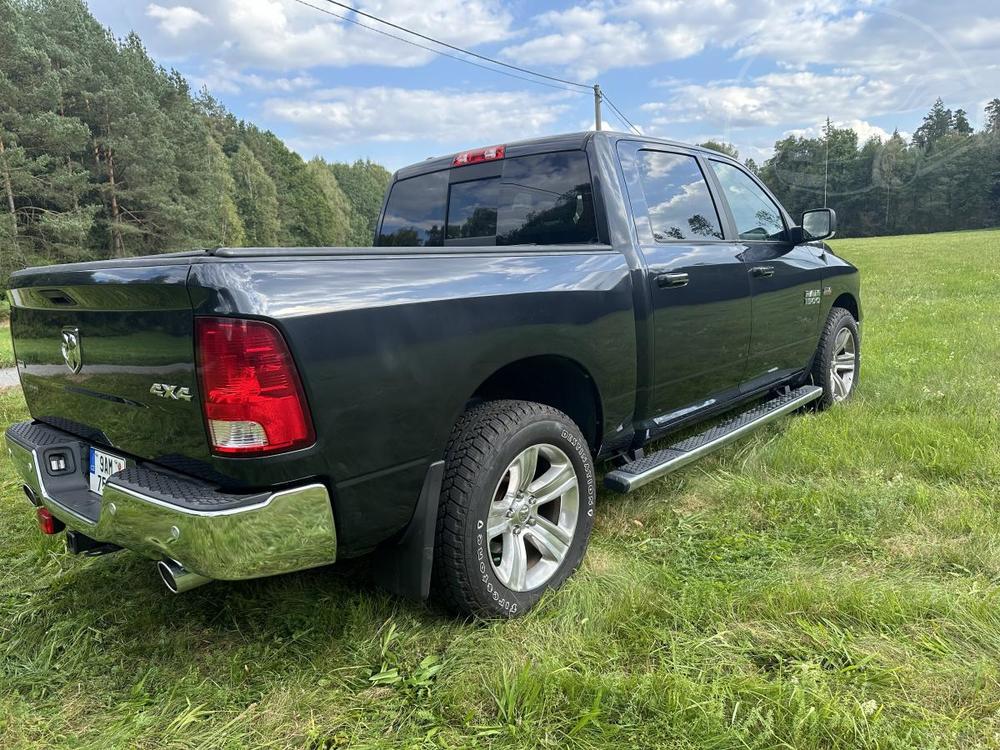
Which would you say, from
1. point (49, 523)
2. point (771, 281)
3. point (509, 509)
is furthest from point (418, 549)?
point (771, 281)

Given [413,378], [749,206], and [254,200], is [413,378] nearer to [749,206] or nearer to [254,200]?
[749,206]

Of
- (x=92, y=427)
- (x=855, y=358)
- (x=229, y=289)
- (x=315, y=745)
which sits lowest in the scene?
(x=315, y=745)

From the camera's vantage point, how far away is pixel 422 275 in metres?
2.08

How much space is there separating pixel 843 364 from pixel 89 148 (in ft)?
112

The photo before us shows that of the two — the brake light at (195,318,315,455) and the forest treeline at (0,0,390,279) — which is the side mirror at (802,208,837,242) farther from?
the forest treeline at (0,0,390,279)

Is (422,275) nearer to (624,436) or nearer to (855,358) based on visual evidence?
(624,436)

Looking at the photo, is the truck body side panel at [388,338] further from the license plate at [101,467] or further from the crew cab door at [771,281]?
the crew cab door at [771,281]

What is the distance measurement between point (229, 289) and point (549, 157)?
1.89 metres

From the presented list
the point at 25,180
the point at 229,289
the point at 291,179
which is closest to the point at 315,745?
the point at 229,289

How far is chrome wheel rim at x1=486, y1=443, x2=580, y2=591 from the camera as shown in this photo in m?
2.41

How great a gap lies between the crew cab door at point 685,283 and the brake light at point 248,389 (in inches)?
68.8

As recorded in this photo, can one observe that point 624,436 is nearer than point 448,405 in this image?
No

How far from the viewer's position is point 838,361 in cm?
504

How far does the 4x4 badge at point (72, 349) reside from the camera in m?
2.19
